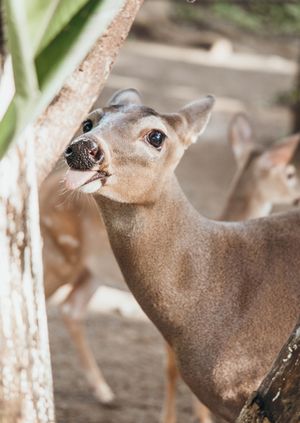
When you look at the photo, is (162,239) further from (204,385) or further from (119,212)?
(204,385)

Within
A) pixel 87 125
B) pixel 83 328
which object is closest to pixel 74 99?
pixel 87 125

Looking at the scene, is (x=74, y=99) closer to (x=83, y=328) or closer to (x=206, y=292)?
(x=206, y=292)

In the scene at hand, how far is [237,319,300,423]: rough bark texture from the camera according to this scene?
218 centimetres

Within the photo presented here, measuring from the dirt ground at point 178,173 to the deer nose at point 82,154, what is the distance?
2585 mm

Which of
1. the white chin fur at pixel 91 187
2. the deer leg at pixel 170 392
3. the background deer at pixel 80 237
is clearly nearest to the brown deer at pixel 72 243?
the background deer at pixel 80 237

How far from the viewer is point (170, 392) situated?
4.71 metres

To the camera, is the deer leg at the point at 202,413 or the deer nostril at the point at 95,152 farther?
the deer leg at the point at 202,413

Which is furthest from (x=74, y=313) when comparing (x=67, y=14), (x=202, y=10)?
(x=202, y=10)

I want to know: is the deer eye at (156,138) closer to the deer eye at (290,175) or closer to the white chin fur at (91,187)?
the white chin fur at (91,187)

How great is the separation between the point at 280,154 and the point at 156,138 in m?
2.45

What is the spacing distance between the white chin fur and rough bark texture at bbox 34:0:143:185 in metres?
0.42

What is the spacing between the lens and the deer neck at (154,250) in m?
2.93

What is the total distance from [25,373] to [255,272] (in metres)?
1.00

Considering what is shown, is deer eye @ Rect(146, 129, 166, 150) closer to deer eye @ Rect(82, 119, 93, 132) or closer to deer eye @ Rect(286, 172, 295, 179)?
deer eye @ Rect(82, 119, 93, 132)
